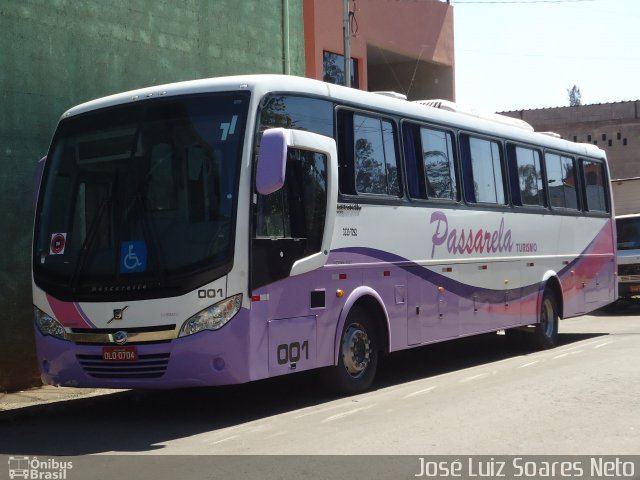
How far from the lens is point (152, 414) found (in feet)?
35.3

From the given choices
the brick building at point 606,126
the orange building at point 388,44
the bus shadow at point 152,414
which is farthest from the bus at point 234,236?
the brick building at point 606,126

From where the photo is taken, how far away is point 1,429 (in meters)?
10.0

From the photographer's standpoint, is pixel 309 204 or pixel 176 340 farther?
pixel 309 204

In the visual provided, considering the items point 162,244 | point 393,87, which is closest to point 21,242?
point 162,244

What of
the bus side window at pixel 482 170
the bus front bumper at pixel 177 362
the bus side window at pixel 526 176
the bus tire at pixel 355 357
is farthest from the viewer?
the bus side window at pixel 526 176

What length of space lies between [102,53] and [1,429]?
20.3ft

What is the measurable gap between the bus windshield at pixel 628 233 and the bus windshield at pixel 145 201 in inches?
672

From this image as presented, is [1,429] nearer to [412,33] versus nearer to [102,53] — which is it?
[102,53]

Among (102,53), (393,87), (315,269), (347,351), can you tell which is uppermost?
(393,87)

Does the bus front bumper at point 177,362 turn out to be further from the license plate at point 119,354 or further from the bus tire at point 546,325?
the bus tire at point 546,325

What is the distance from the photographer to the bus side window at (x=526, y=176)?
15.9 m

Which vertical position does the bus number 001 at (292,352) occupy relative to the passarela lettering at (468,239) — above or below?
below

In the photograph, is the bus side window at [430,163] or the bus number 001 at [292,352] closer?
the bus number 001 at [292,352]

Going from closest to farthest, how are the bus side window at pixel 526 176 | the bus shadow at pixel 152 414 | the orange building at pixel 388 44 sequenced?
the bus shadow at pixel 152 414 < the bus side window at pixel 526 176 < the orange building at pixel 388 44
